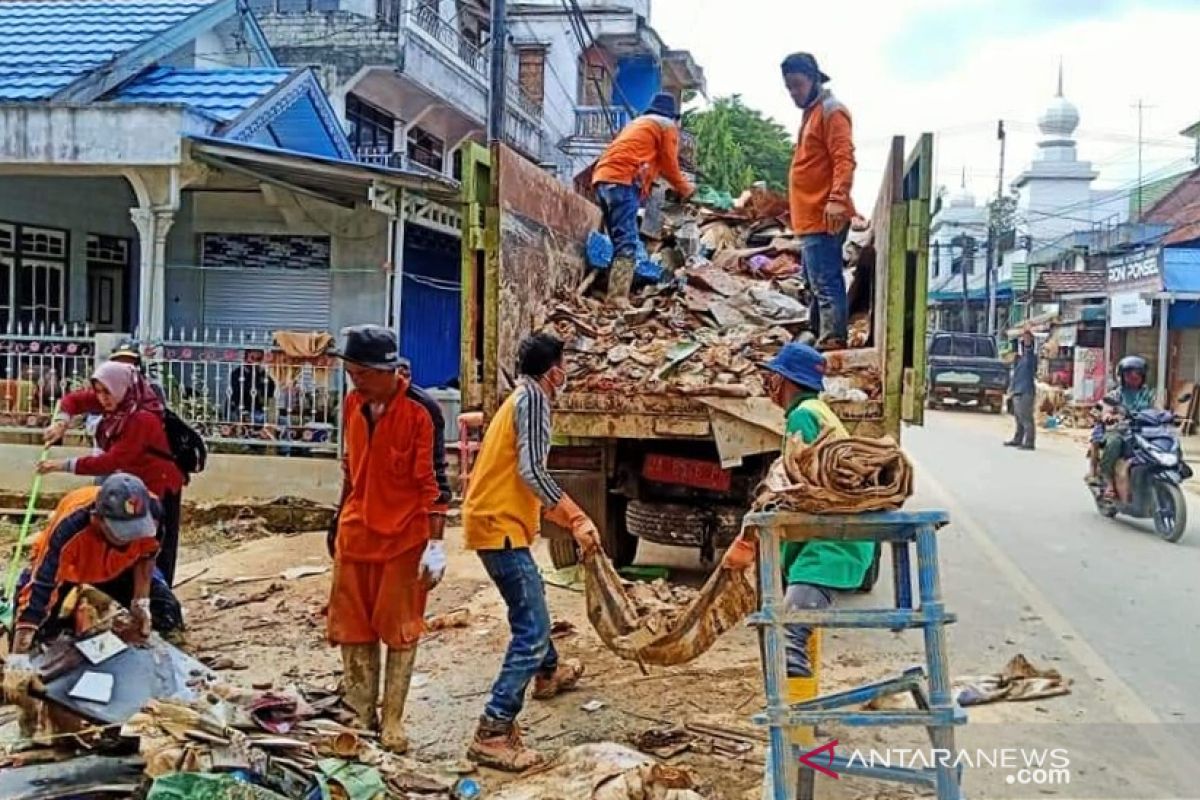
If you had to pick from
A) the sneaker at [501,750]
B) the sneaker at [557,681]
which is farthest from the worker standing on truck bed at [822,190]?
the sneaker at [501,750]

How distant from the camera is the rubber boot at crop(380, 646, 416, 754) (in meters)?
4.32

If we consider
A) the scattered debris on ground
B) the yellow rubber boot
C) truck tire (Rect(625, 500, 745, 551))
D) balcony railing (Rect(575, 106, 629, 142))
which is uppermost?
balcony railing (Rect(575, 106, 629, 142))

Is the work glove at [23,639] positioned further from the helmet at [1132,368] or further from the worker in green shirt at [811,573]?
the helmet at [1132,368]

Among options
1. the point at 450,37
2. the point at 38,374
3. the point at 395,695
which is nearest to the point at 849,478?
the point at 395,695

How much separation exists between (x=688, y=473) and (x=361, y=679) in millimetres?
2658

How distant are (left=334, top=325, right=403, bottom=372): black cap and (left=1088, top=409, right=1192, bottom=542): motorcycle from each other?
7720mm

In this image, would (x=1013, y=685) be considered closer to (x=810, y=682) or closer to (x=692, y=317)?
(x=810, y=682)

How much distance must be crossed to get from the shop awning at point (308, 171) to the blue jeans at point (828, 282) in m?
5.04

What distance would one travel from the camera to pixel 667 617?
452 cm

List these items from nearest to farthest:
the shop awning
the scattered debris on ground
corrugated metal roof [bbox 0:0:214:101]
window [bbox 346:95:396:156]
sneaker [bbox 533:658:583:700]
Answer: sneaker [bbox 533:658:583:700], the scattered debris on ground, the shop awning, corrugated metal roof [bbox 0:0:214:101], window [bbox 346:95:396:156]

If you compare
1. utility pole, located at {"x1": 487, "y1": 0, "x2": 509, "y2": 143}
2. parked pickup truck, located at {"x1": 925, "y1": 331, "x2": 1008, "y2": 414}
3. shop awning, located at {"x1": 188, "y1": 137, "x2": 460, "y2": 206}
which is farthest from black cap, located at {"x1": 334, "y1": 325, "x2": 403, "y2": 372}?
parked pickup truck, located at {"x1": 925, "y1": 331, "x2": 1008, "y2": 414}

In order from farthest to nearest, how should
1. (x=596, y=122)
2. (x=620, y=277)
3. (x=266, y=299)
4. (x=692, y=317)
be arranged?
(x=596, y=122) < (x=266, y=299) < (x=620, y=277) < (x=692, y=317)

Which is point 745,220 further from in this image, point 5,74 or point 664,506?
point 5,74

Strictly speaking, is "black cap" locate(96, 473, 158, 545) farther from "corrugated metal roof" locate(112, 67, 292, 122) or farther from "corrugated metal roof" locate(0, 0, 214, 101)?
"corrugated metal roof" locate(0, 0, 214, 101)
